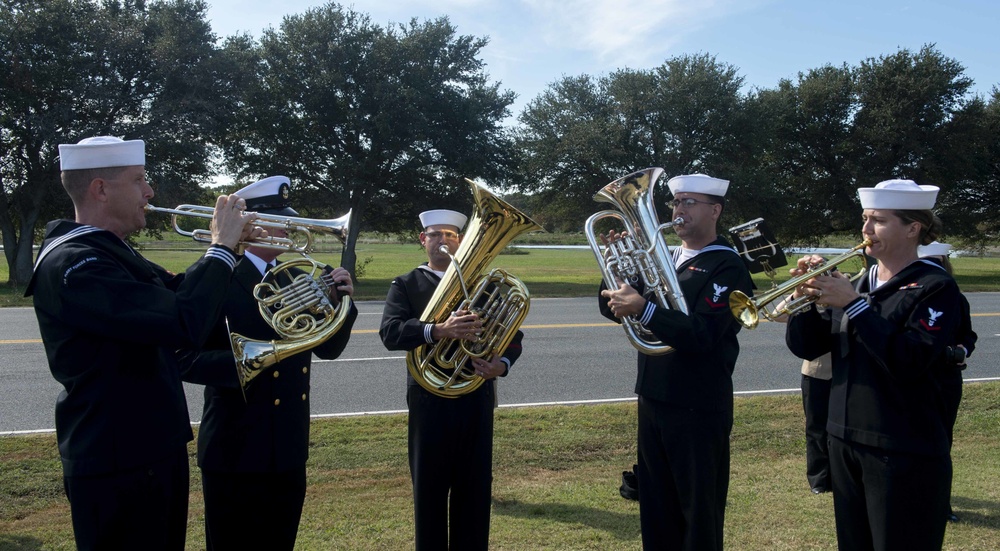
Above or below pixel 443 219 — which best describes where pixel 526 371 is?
below

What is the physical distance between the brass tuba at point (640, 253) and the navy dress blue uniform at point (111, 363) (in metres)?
2.06

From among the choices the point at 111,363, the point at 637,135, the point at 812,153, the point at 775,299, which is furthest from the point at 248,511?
the point at 812,153

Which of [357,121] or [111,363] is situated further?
[357,121]

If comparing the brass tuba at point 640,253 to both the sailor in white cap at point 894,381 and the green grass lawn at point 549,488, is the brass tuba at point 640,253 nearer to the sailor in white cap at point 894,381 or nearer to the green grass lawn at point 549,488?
the sailor in white cap at point 894,381

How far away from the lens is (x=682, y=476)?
3.95 m

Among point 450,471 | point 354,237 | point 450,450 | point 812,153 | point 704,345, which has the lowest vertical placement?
point 450,471

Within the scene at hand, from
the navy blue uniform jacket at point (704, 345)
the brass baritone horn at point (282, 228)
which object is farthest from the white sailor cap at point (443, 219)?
the navy blue uniform jacket at point (704, 345)

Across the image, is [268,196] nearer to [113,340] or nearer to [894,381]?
[113,340]

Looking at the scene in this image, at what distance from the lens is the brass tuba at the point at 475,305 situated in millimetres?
4281

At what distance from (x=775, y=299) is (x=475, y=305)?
62.8 inches

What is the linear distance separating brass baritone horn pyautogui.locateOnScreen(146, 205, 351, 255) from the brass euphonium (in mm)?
11

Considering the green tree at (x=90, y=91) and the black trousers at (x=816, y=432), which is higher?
the green tree at (x=90, y=91)

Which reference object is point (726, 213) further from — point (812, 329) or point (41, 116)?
point (812, 329)

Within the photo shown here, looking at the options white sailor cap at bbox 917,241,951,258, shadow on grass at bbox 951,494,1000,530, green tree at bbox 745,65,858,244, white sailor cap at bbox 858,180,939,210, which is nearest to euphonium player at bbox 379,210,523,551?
white sailor cap at bbox 858,180,939,210
